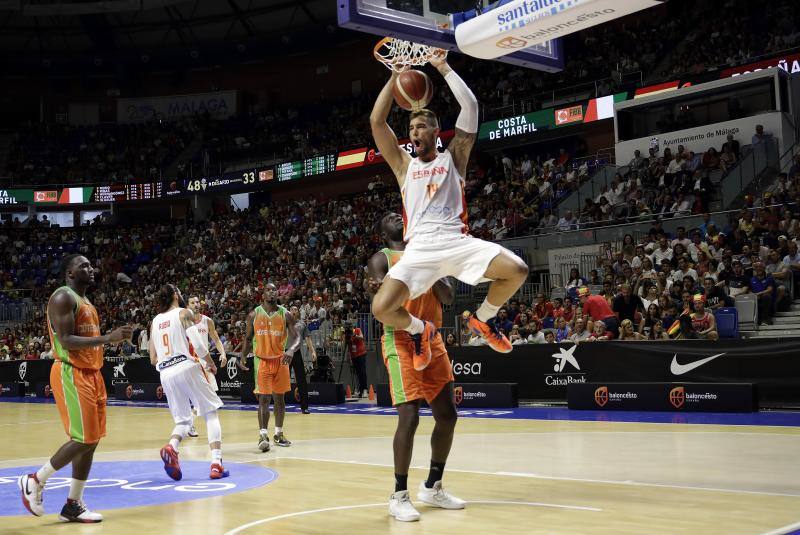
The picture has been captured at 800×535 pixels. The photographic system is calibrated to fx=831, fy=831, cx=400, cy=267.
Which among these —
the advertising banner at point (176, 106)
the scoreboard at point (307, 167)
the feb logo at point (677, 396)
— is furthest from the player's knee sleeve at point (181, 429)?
the advertising banner at point (176, 106)

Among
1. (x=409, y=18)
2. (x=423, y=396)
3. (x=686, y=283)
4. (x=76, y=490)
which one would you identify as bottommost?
(x=76, y=490)

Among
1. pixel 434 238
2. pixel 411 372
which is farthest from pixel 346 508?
pixel 434 238

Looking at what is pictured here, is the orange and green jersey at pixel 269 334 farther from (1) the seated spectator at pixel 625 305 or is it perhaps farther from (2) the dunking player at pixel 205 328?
(1) the seated spectator at pixel 625 305

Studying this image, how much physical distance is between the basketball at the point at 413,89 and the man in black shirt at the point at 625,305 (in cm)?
1049

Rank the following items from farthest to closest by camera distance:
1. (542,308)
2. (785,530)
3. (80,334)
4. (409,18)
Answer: (542,308) → (409,18) → (80,334) → (785,530)

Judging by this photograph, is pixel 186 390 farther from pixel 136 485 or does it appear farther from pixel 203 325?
pixel 203 325

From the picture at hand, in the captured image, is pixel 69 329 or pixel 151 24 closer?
pixel 69 329

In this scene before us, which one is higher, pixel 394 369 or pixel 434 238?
pixel 434 238

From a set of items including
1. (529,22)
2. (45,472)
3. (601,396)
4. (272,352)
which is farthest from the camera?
(601,396)

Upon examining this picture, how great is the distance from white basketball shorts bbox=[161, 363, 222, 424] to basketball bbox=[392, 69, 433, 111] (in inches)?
175

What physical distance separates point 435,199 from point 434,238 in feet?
0.99

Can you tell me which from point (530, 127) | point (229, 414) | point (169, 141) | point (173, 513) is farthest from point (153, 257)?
point (173, 513)

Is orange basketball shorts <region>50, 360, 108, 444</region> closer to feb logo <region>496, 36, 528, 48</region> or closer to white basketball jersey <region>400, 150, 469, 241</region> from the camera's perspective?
white basketball jersey <region>400, 150, 469, 241</region>

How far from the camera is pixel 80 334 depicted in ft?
20.4
